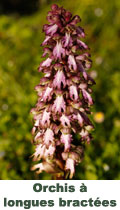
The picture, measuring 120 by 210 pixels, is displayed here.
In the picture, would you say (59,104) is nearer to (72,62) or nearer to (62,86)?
(62,86)

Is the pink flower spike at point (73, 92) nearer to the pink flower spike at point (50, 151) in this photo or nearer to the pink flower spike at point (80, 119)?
the pink flower spike at point (80, 119)

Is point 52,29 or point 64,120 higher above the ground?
point 52,29

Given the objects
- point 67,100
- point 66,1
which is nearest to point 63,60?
point 67,100

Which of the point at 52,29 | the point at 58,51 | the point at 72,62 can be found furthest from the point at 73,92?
the point at 52,29

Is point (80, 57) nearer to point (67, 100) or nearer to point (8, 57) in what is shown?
point (67, 100)

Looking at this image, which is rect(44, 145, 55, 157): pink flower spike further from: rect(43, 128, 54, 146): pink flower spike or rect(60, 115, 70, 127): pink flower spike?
rect(60, 115, 70, 127): pink flower spike

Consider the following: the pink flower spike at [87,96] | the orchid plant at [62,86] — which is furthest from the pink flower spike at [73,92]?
the pink flower spike at [87,96]

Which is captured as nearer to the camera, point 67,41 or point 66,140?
point 67,41

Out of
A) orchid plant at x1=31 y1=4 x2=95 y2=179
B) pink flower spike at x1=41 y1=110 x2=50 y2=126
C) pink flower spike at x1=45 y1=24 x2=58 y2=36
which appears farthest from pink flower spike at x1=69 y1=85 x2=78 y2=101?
pink flower spike at x1=45 y1=24 x2=58 y2=36
